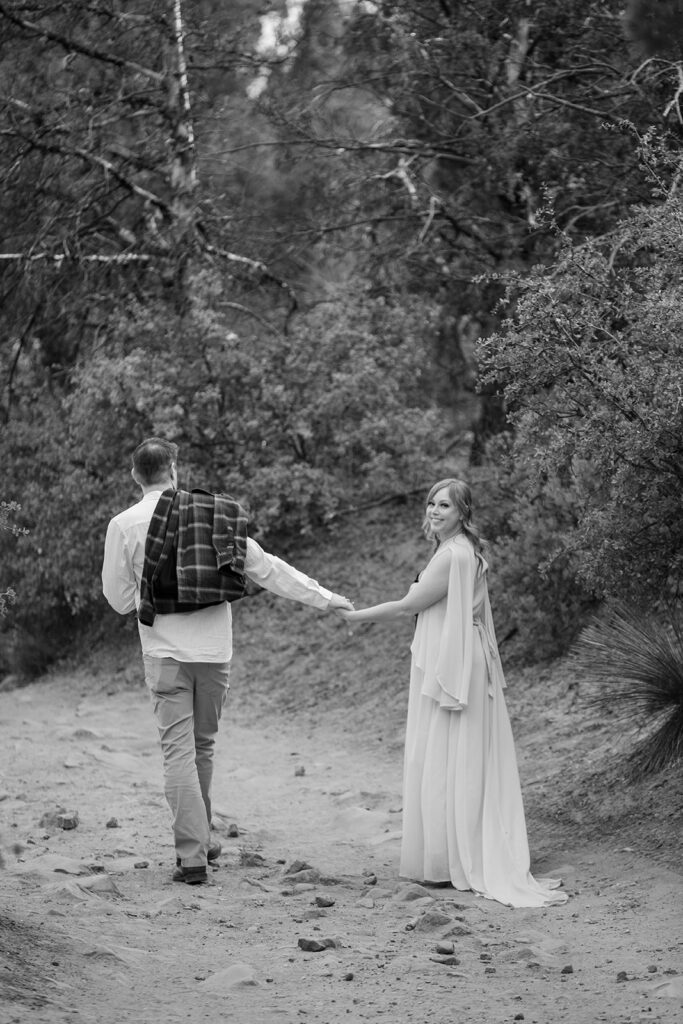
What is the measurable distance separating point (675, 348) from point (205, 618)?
2559 mm

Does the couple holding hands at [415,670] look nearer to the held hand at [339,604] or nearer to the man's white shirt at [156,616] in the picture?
the man's white shirt at [156,616]

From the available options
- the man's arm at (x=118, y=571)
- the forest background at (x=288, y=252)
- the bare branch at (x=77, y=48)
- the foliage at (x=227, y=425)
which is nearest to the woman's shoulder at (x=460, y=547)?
the man's arm at (x=118, y=571)

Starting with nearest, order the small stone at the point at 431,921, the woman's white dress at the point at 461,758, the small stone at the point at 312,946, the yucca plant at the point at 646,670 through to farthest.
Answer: the small stone at the point at 312,946
the small stone at the point at 431,921
the woman's white dress at the point at 461,758
the yucca plant at the point at 646,670

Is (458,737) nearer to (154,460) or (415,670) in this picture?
(415,670)

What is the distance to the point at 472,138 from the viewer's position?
1205cm

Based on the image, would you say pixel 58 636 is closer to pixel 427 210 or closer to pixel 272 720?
pixel 272 720

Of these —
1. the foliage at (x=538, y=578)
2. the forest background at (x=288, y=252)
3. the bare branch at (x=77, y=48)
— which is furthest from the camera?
the bare branch at (x=77, y=48)

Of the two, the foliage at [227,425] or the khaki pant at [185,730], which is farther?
the foliage at [227,425]

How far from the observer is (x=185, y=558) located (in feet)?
20.1

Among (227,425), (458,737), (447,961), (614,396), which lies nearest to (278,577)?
(458,737)

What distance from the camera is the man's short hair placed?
20.5 feet

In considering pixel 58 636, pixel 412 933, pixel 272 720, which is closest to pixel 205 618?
pixel 412 933

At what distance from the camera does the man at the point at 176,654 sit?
241 inches

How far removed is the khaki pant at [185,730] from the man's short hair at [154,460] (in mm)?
867
